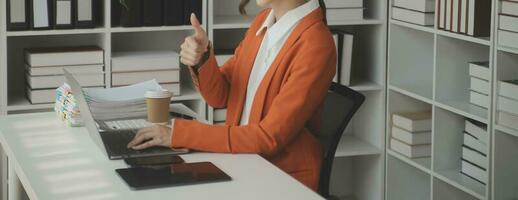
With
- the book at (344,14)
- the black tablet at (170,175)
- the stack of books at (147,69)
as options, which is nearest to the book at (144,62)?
the stack of books at (147,69)

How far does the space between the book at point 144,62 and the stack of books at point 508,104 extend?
1.42m

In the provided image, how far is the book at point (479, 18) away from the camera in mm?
3596

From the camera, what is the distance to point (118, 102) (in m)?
2.90

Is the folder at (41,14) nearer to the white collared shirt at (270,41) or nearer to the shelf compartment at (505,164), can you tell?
the white collared shirt at (270,41)

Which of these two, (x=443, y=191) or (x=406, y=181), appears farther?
(x=406, y=181)

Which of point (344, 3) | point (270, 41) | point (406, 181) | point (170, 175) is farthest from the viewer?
point (406, 181)

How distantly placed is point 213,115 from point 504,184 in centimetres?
137

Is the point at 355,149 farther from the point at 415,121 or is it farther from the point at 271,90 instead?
the point at 271,90

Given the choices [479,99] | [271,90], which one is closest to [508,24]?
[479,99]

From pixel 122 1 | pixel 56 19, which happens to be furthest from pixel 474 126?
pixel 56 19

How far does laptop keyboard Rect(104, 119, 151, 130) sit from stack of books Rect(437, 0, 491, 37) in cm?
143

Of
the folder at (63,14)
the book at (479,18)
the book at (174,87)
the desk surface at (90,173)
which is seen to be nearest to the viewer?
the desk surface at (90,173)

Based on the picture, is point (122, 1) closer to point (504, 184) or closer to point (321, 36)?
point (321, 36)

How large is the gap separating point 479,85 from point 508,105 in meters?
0.32
